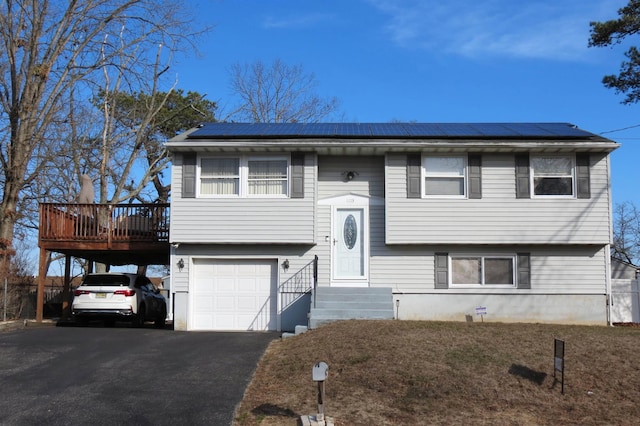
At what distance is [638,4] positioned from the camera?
70.3 feet

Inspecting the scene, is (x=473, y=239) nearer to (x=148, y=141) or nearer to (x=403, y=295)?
(x=403, y=295)

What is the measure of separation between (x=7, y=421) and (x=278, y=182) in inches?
400

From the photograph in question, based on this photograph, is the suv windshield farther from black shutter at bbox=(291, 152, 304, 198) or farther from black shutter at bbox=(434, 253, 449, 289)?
black shutter at bbox=(434, 253, 449, 289)

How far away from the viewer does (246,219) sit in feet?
55.2

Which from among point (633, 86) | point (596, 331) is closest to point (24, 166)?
point (596, 331)

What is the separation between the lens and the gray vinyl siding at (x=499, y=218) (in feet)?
54.7

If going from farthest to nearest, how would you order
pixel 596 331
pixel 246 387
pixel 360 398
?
1. pixel 596 331
2. pixel 246 387
3. pixel 360 398

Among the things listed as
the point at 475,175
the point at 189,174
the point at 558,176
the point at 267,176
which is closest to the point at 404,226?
the point at 475,175

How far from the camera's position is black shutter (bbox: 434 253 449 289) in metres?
16.8

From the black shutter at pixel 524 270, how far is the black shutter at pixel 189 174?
8.88 m

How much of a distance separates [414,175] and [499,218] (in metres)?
2.51

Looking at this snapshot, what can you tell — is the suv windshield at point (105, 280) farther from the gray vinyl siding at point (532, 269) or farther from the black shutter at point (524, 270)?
the black shutter at point (524, 270)

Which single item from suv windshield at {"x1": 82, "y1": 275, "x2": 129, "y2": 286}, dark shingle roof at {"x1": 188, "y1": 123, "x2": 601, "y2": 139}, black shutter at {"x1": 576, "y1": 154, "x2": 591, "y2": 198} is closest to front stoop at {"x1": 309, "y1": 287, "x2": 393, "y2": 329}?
dark shingle roof at {"x1": 188, "y1": 123, "x2": 601, "y2": 139}

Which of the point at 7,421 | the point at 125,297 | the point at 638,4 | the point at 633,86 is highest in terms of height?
the point at 638,4
